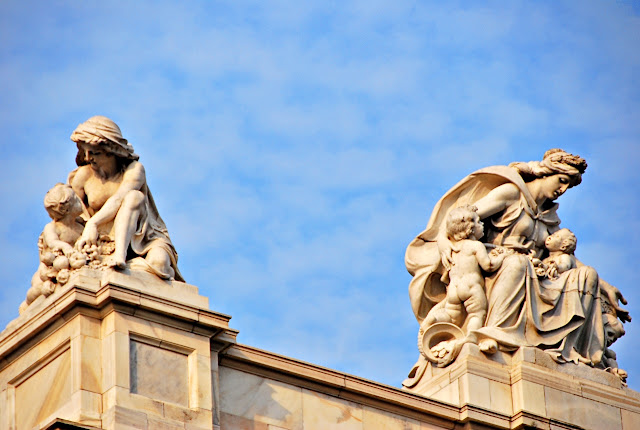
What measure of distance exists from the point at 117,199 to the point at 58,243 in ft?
3.59

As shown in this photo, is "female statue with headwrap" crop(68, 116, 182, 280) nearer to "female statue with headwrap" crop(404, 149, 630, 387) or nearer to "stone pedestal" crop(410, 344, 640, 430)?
"stone pedestal" crop(410, 344, 640, 430)

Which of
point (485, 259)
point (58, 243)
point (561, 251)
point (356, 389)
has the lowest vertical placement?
Answer: point (356, 389)

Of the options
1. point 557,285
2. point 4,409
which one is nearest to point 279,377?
point 4,409

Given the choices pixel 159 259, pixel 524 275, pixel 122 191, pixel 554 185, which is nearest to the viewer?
pixel 159 259

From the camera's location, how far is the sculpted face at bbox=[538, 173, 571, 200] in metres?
33.4

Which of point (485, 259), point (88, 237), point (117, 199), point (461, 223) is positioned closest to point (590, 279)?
point (485, 259)

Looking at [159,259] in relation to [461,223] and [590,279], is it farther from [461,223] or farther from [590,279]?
[590,279]

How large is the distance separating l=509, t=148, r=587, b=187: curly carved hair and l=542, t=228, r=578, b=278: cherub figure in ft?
3.09

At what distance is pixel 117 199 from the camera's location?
28.6 meters

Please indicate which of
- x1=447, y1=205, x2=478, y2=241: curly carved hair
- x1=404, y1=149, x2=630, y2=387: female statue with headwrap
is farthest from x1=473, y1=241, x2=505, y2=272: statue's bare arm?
x1=447, y1=205, x2=478, y2=241: curly carved hair

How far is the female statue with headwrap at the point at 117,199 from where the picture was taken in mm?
28203

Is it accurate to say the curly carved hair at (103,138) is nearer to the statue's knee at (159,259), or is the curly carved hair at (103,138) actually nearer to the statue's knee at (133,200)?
the statue's knee at (133,200)

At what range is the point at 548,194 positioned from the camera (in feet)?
110

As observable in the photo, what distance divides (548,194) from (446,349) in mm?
3852
